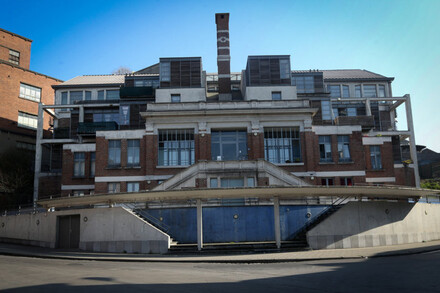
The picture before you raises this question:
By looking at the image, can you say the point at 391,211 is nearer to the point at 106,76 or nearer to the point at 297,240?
the point at 297,240

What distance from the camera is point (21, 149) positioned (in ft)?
179

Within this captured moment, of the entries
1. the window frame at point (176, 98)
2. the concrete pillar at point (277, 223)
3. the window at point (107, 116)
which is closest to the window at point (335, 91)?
the window frame at point (176, 98)

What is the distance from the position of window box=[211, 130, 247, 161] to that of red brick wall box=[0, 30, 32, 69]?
1499 inches

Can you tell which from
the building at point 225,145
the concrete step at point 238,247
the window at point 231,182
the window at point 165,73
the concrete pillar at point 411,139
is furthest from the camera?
the concrete pillar at point 411,139

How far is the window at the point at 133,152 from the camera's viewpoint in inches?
1682

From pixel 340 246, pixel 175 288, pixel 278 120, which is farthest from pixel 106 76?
pixel 175 288

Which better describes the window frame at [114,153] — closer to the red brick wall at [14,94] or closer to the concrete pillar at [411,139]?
the red brick wall at [14,94]

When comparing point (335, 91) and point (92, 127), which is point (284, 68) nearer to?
point (335, 91)

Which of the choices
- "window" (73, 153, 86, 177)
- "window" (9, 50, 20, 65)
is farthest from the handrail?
"window" (9, 50, 20, 65)

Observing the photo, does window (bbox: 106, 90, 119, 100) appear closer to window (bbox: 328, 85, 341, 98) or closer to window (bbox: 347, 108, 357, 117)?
window (bbox: 328, 85, 341, 98)

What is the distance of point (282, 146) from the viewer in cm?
4266

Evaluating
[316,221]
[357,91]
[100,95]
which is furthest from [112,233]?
[357,91]

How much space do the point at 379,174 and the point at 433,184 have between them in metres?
17.1

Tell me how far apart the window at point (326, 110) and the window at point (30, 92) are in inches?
1655
